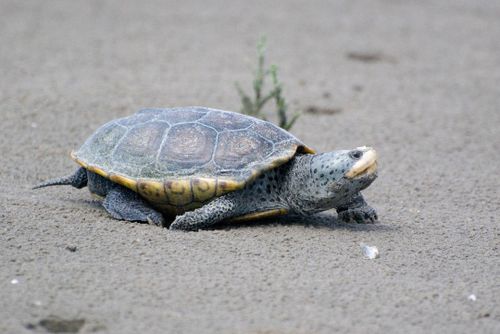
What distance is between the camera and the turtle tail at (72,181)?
5.61 meters


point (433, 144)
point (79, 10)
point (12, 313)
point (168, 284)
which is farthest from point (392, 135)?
point (79, 10)

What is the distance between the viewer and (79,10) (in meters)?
12.5

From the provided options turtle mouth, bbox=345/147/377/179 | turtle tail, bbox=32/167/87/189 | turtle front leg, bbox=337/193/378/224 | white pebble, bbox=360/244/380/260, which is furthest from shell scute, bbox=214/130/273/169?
turtle tail, bbox=32/167/87/189

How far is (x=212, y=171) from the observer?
16.6 ft

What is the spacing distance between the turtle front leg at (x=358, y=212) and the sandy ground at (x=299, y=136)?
5.4 inches

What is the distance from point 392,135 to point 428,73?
8.87 ft

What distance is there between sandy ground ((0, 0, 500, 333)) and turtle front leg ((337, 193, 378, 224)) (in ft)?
0.45

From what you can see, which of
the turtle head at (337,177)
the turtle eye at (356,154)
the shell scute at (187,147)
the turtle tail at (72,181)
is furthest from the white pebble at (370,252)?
the turtle tail at (72,181)

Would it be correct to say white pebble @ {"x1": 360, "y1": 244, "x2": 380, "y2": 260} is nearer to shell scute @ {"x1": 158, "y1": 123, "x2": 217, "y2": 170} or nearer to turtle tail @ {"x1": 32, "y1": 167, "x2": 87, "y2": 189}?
shell scute @ {"x1": 158, "y1": 123, "x2": 217, "y2": 170}

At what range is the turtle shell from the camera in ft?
16.6

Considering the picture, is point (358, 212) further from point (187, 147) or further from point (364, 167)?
point (187, 147)

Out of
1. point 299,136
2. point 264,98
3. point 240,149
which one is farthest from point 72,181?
point 299,136

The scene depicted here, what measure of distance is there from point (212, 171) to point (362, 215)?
117 centimetres

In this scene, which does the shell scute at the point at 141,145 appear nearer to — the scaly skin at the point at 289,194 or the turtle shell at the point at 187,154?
the turtle shell at the point at 187,154
